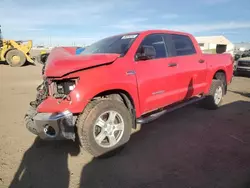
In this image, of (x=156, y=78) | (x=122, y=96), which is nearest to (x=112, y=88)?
(x=122, y=96)

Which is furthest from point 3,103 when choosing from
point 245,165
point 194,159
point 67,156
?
point 245,165

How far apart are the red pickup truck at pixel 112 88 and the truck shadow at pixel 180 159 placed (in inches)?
13.8

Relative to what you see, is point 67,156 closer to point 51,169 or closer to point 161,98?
point 51,169

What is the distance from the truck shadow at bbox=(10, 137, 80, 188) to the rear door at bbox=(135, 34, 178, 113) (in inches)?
55.5

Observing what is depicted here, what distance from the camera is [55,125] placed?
313cm

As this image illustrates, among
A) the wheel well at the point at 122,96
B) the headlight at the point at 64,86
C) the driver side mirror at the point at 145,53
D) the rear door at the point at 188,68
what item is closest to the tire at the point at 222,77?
the rear door at the point at 188,68

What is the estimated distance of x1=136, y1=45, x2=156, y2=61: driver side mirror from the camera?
3.82 m

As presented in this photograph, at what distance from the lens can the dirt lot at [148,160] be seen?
296 centimetres

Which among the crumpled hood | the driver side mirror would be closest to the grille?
the driver side mirror

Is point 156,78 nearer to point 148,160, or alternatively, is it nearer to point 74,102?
point 148,160

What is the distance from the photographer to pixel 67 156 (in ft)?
12.0

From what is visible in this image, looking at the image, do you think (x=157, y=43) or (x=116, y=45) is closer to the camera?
(x=116, y=45)

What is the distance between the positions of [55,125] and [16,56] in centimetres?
1720

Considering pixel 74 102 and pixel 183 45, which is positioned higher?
pixel 183 45
